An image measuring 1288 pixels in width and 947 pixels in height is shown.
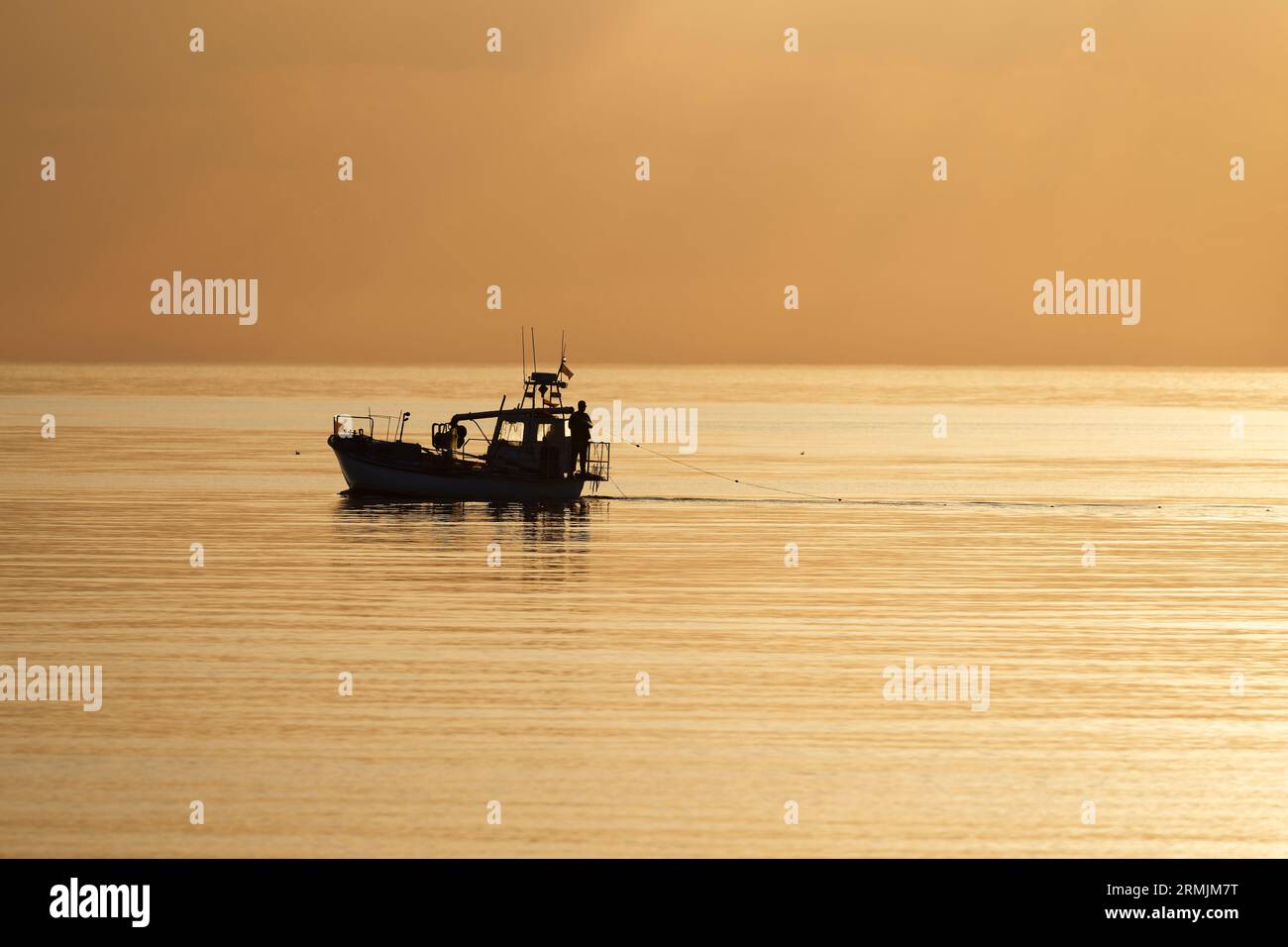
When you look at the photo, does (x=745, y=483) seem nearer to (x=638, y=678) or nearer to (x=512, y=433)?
(x=512, y=433)

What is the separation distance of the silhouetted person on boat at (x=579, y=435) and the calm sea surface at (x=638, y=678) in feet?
6.23

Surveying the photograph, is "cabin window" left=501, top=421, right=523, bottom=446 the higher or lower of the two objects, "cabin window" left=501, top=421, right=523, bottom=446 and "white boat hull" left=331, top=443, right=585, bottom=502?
the higher

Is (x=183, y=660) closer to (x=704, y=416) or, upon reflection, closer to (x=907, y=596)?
(x=907, y=596)

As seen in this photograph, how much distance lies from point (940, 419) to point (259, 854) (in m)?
134

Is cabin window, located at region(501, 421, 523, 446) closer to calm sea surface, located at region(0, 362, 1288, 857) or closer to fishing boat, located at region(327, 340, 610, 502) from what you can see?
fishing boat, located at region(327, 340, 610, 502)

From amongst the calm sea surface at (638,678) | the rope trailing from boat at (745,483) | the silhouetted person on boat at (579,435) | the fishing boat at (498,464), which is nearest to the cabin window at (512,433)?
the fishing boat at (498,464)

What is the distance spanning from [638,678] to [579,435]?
3078cm

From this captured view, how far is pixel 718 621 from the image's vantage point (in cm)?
3198

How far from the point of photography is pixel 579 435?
5672 cm

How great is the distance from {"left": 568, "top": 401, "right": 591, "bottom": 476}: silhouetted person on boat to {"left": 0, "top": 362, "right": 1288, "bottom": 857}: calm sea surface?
74.8 inches

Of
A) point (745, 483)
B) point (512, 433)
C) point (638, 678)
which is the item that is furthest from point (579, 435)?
point (638, 678)

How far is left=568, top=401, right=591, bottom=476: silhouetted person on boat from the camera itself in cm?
5600

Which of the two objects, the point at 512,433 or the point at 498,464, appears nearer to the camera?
the point at 498,464

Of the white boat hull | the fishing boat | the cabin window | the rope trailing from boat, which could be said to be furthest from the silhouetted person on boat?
the rope trailing from boat
